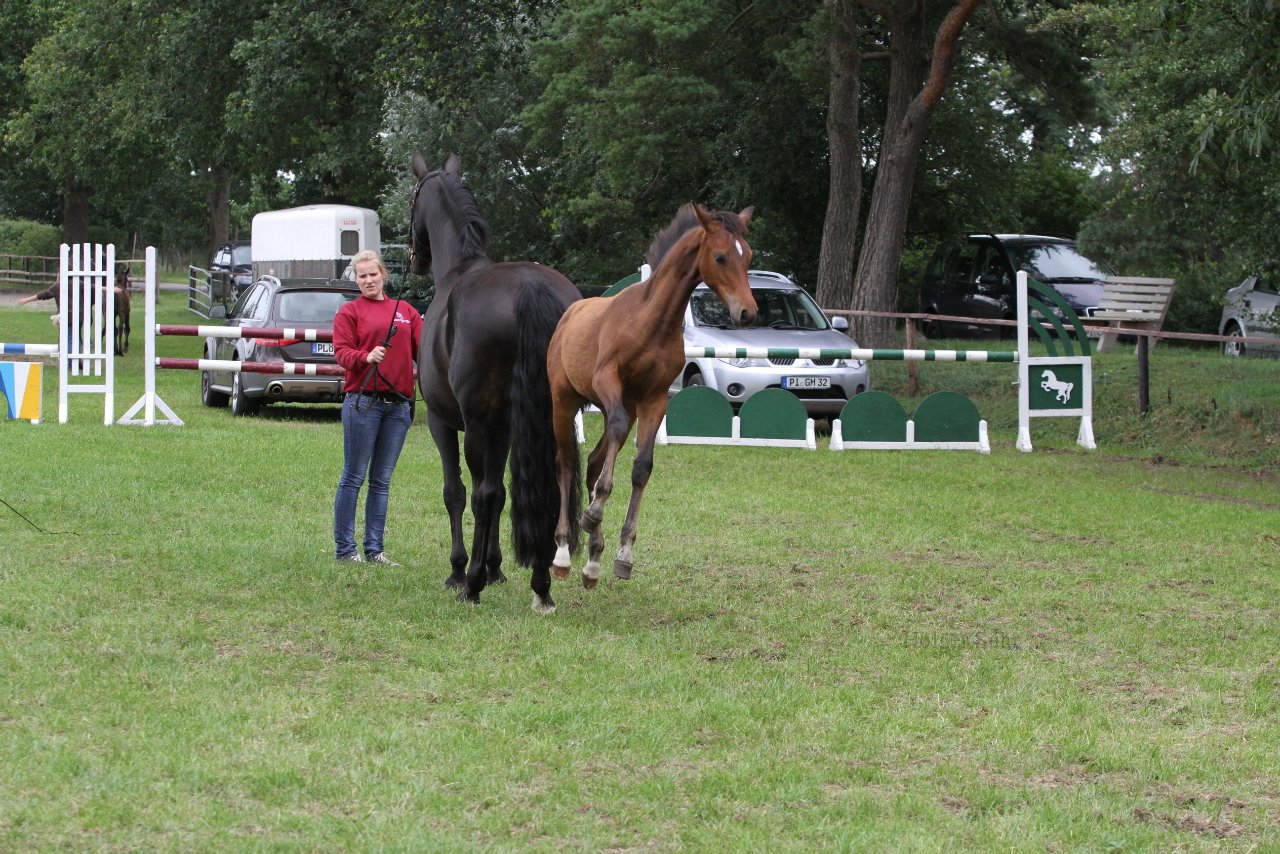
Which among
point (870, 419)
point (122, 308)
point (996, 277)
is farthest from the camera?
point (122, 308)

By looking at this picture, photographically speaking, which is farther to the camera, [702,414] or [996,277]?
[996,277]

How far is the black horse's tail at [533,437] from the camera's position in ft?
25.2

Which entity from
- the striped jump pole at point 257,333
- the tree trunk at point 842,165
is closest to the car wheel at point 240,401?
the striped jump pole at point 257,333

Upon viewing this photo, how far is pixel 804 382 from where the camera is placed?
18.3m

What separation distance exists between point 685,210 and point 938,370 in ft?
49.3

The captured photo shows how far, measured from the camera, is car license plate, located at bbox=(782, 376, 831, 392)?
18203 mm

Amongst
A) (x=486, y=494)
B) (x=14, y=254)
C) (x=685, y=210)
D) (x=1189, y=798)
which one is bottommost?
(x=1189, y=798)

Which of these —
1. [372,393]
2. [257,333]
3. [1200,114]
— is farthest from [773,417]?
[372,393]

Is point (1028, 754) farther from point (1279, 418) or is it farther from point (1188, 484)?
point (1279, 418)

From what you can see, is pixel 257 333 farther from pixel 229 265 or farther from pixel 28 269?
pixel 28 269

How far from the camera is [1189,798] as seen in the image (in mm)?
4965

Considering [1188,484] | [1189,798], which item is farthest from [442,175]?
[1188,484]

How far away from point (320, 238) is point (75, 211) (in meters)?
26.1

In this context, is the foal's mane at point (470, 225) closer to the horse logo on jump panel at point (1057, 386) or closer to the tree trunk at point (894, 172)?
the horse logo on jump panel at point (1057, 386)
